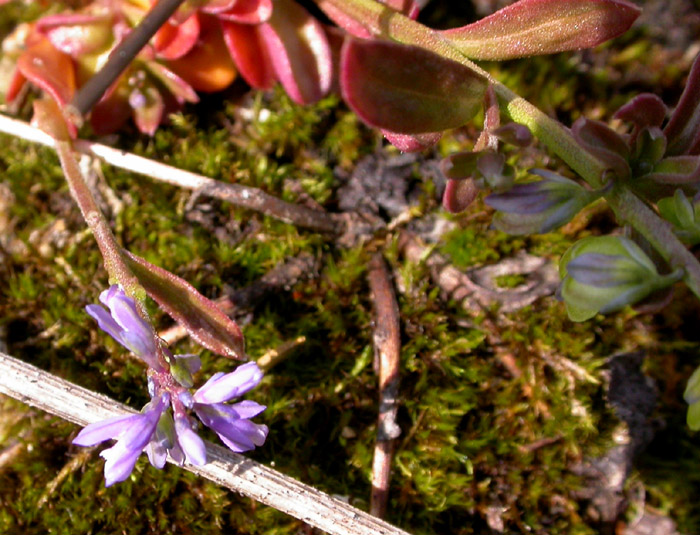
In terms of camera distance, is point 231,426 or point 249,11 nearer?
point 231,426

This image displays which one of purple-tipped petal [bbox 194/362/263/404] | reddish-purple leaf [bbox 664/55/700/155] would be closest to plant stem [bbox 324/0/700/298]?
reddish-purple leaf [bbox 664/55/700/155]

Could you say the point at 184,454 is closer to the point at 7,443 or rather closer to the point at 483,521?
the point at 7,443

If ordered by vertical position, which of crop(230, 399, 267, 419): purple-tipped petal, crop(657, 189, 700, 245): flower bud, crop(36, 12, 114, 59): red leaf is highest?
crop(36, 12, 114, 59): red leaf

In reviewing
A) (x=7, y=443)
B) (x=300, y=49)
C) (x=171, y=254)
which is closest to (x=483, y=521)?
(x=171, y=254)

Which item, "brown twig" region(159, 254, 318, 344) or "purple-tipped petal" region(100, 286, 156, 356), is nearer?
"purple-tipped petal" region(100, 286, 156, 356)

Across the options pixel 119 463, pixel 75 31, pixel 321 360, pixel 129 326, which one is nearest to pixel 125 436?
pixel 119 463

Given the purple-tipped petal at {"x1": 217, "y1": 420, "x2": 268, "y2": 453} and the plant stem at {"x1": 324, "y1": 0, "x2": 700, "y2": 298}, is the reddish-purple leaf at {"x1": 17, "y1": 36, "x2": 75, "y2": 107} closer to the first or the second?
the plant stem at {"x1": 324, "y1": 0, "x2": 700, "y2": 298}

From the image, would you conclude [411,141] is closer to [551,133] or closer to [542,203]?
[551,133]

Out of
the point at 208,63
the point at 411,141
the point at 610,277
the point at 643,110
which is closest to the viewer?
the point at 610,277
